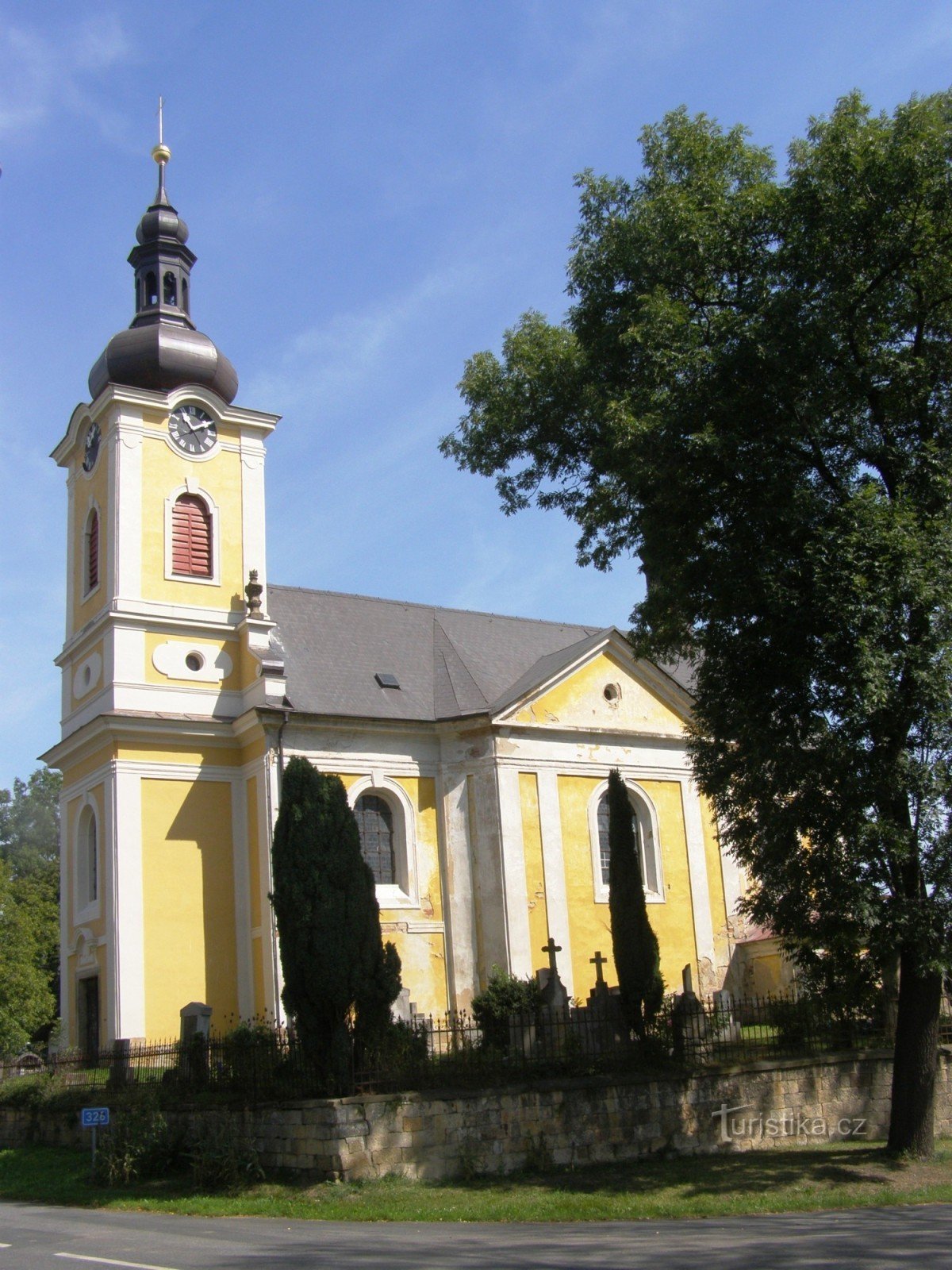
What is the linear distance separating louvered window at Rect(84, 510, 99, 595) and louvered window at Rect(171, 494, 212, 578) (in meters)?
2.04

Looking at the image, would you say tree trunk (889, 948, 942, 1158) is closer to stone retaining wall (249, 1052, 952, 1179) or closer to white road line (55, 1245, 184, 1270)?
stone retaining wall (249, 1052, 952, 1179)

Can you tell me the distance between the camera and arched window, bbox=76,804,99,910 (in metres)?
27.6

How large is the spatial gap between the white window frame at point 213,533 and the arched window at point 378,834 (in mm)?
6364

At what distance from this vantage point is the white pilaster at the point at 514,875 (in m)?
27.1

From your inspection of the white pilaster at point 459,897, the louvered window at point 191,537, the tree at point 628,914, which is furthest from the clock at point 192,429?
the tree at point 628,914

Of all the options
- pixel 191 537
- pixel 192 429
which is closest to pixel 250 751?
pixel 191 537

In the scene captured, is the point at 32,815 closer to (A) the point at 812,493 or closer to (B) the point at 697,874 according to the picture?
(B) the point at 697,874

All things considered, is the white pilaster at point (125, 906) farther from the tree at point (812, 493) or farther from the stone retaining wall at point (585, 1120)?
the tree at point (812, 493)

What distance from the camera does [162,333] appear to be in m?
30.0

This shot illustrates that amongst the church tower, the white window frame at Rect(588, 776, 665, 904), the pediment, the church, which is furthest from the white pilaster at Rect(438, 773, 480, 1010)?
the church tower

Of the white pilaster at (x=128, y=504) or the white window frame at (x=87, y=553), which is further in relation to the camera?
the white window frame at (x=87, y=553)

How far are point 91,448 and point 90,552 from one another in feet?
8.48

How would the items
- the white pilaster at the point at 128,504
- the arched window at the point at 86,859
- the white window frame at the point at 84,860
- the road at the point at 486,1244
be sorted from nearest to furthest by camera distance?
the road at the point at 486,1244 → the white window frame at the point at 84,860 → the arched window at the point at 86,859 → the white pilaster at the point at 128,504

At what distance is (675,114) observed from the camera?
1855 centimetres
